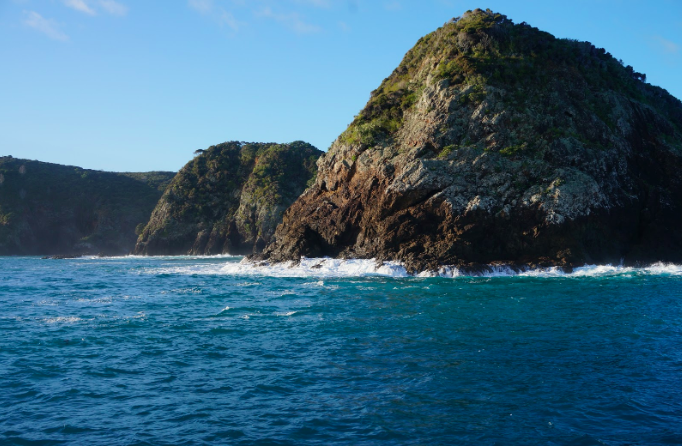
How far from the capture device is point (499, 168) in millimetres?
40625

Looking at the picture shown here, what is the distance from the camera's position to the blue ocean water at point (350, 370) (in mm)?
10008

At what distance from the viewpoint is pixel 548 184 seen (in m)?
39.6

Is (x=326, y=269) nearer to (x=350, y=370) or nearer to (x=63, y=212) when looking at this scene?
(x=350, y=370)

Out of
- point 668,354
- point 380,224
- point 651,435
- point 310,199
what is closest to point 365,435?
point 651,435

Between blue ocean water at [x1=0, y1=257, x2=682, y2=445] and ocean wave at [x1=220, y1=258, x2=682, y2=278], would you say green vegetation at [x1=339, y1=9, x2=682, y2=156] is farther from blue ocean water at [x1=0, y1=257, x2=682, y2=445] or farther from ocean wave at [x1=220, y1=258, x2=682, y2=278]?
blue ocean water at [x1=0, y1=257, x2=682, y2=445]

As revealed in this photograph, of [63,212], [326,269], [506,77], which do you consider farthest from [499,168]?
[63,212]

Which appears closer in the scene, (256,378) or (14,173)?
(256,378)

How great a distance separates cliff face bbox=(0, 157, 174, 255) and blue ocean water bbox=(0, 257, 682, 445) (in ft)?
275

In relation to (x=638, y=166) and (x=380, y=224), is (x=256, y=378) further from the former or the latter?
(x=638, y=166)

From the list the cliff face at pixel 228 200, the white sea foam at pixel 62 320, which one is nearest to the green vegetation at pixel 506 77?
the white sea foam at pixel 62 320

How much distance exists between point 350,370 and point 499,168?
3068 cm

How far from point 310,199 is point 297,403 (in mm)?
40276

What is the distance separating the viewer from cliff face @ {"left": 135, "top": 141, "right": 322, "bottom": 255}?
286 feet

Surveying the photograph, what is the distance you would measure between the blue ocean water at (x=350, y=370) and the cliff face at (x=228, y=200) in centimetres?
6070
